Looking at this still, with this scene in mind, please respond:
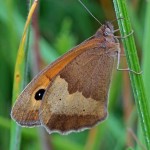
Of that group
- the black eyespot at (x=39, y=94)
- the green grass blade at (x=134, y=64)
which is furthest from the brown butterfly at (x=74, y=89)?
the green grass blade at (x=134, y=64)

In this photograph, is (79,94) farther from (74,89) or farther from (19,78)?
(19,78)

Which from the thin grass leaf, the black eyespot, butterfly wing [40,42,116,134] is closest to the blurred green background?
butterfly wing [40,42,116,134]

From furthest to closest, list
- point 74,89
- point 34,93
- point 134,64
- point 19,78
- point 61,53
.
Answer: point 61,53
point 74,89
point 34,93
point 19,78
point 134,64

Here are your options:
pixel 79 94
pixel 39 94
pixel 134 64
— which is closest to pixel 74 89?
pixel 79 94

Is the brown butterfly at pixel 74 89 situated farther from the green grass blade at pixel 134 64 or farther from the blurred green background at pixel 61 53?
the green grass blade at pixel 134 64

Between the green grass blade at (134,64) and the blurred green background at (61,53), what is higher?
the blurred green background at (61,53)

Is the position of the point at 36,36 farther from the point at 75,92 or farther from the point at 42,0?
the point at 42,0

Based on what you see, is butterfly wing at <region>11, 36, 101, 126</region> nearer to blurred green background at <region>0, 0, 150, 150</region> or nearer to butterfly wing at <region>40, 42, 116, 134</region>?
butterfly wing at <region>40, 42, 116, 134</region>
